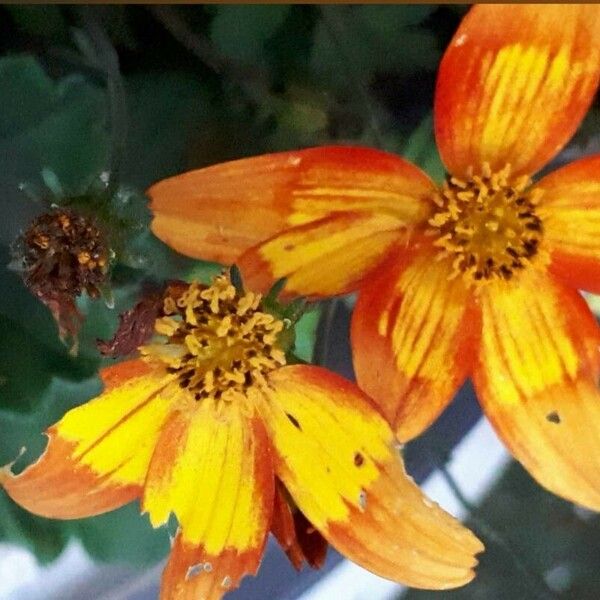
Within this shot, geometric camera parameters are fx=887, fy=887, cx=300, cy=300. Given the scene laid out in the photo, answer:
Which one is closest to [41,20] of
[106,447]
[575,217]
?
[106,447]

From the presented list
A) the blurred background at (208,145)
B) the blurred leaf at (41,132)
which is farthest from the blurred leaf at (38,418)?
the blurred leaf at (41,132)

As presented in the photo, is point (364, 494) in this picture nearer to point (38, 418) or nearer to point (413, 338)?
point (413, 338)

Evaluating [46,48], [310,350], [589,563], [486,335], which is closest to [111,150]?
[46,48]

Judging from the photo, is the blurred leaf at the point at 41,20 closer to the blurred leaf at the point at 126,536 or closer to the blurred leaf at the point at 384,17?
the blurred leaf at the point at 384,17

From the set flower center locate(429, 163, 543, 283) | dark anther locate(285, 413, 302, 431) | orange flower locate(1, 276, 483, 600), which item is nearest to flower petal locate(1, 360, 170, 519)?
orange flower locate(1, 276, 483, 600)

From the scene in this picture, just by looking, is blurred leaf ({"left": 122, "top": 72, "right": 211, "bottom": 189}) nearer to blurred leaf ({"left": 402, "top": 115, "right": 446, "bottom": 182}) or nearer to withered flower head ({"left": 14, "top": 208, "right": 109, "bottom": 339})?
withered flower head ({"left": 14, "top": 208, "right": 109, "bottom": 339})

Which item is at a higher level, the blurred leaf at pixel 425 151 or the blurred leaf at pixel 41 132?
the blurred leaf at pixel 41 132

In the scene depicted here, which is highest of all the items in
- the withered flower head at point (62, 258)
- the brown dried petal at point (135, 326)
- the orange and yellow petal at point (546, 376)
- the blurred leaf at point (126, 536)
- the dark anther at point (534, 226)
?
the withered flower head at point (62, 258)

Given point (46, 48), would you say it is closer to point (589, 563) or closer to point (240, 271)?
point (240, 271)
